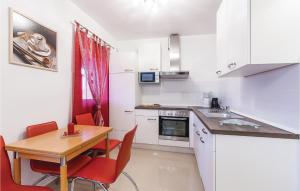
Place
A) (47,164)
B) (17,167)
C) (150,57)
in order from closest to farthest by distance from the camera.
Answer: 1. (17,167)
2. (47,164)
3. (150,57)

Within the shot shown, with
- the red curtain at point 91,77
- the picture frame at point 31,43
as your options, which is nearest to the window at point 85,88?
the red curtain at point 91,77

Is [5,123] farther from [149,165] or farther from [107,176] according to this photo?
[149,165]

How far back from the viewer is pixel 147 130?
329cm

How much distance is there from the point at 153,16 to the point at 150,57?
1000 millimetres

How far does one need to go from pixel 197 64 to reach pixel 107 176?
9.87 ft

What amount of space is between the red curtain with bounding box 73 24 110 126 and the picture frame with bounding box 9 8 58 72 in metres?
0.44

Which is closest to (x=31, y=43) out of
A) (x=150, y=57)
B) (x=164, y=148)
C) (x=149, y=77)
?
(x=149, y=77)

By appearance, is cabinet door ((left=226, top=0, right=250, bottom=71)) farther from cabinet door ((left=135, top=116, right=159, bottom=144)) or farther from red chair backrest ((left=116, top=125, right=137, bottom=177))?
cabinet door ((left=135, top=116, right=159, bottom=144))

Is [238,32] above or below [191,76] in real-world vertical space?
above

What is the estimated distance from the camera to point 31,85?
1.70 m

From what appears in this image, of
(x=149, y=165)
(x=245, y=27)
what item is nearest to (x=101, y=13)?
(x=245, y=27)

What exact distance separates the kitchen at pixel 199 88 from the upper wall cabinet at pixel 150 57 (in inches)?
0.9

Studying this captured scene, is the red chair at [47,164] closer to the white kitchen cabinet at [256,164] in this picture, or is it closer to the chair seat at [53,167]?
the chair seat at [53,167]

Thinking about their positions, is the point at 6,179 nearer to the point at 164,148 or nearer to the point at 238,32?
the point at 238,32
